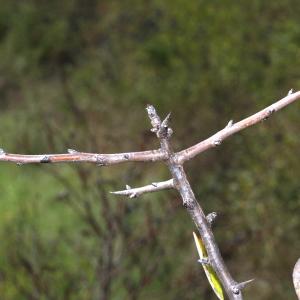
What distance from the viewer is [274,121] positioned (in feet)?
15.8

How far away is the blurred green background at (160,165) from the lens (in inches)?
166

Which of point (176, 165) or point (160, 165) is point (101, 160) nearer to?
point (176, 165)

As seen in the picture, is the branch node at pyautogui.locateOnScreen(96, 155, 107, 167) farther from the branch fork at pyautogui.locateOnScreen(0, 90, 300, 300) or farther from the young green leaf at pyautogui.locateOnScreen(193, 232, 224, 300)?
the young green leaf at pyautogui.locateOnScreen(193, 232, 224, 300)

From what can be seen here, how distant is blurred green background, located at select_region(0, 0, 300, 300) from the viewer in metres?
4.21

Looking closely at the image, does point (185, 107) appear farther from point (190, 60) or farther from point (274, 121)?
point (274, 121)

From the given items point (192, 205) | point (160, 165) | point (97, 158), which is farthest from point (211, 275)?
point (160, 165)

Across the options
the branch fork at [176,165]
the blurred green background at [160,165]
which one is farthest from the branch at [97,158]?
the blurred green background at [160,165]

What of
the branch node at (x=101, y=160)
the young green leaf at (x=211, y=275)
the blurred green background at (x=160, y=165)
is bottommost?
the young green leaf at (x=211, y=275)

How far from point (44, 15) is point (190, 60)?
4631 mm

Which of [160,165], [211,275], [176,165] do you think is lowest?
[211,275]

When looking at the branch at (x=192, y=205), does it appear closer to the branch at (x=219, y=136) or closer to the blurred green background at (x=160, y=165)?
the branch at (x=219, y=136)

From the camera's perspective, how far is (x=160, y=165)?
675 cm

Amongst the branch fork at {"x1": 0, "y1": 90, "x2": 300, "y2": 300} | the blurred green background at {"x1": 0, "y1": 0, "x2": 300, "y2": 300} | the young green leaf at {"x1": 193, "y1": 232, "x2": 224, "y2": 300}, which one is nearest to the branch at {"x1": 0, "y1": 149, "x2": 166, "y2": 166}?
the branch fork at {"x1": 0, "y1": 90, "x2": 300, "y2": 300}

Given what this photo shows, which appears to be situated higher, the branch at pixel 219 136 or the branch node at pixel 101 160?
the branch node at pixel 101 160
